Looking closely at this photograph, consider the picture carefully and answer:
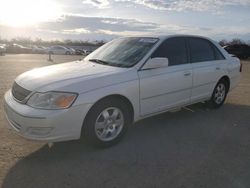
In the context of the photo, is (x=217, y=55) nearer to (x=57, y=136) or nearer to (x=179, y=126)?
(x=179, y=126)

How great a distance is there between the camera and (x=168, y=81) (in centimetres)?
550

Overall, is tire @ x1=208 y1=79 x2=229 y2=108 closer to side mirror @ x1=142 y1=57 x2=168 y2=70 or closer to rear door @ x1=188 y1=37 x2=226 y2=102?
rear door @ x1=188 y1=37 x2=226 y2=102

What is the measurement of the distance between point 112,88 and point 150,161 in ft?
3.73

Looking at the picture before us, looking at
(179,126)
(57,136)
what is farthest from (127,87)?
(179,126)

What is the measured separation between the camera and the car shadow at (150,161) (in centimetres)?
376

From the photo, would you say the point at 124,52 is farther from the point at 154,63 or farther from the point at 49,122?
the point at 49,122

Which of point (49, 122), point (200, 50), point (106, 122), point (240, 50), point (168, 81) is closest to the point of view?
point (49, 122)

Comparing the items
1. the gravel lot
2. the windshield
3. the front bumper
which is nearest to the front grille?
the front bumper

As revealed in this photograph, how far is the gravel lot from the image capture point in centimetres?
376

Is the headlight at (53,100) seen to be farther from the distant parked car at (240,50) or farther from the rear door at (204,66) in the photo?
the distant parked car at (240,50)

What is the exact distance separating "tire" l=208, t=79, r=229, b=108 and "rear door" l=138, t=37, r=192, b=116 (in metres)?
1.16

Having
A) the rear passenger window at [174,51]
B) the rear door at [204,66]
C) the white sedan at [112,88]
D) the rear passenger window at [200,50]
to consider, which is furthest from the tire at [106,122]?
the rear passenger window at [200,50]

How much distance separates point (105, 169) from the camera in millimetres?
4059

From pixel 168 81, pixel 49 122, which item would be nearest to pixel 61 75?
pixel 49 122
